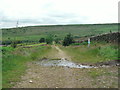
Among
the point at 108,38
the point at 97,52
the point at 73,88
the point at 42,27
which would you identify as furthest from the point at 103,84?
the point at 42,27

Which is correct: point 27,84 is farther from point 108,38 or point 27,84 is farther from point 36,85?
point 108,38

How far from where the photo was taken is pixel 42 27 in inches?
5226

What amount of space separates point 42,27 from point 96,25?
49.0 metres

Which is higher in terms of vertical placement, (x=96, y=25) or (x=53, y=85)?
(x=96, y=25)

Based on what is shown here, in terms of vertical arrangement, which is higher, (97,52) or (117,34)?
(117,34)

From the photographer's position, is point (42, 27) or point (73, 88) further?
point (42, 27)

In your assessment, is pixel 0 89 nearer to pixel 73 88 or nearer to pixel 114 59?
pixel 73 88

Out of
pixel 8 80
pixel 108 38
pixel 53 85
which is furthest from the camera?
pixel 108 38

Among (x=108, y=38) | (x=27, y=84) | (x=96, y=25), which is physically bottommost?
(x=27, y=84)

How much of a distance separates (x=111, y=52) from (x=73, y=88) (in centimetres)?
779

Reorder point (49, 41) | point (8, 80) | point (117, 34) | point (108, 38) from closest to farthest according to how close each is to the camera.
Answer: point (8, 80)
point (117, 34)
point (108, 38)
point (49, 41)

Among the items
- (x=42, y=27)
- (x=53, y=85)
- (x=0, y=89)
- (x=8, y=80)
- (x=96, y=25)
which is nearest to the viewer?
(x=0, y=89)

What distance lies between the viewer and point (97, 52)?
14.7 m

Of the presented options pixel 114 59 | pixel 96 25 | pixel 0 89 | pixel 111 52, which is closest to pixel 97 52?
pixel 111 52
